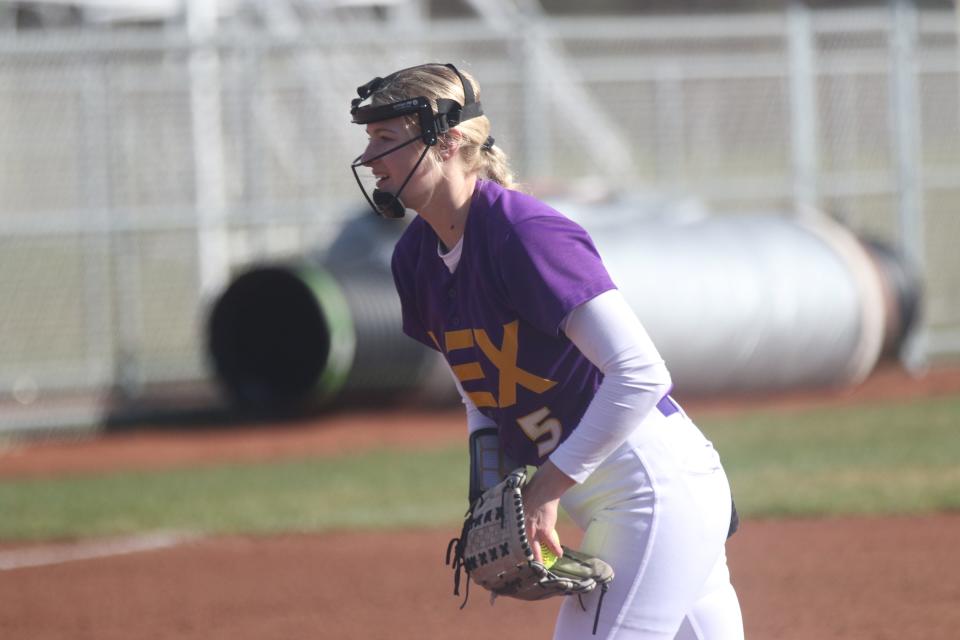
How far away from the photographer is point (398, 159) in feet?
11.6

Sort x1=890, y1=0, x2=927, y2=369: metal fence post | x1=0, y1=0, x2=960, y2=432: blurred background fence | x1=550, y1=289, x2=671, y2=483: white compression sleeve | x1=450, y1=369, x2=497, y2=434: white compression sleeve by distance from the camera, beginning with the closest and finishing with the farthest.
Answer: x1=550, y1=289, x2=671, y2=483: white compression sleeve, x1=450, y1=369, x2=497, y2=434: white compression sleeve, x1=0, y1=0, x2=960, y2=432: blurred background fence, x1=890, y1=0, x2=927, y2=369: metal fence post

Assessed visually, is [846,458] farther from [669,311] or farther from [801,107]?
[801,107]

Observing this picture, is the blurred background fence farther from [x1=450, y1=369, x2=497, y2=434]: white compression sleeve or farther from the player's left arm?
the player's left arm

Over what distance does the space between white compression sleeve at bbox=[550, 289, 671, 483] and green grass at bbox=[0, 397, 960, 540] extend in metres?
5.65

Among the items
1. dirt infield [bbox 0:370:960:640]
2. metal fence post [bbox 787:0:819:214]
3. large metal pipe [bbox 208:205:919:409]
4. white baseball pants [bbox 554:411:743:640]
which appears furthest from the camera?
metal fence post [bbox 787:0:819:214]

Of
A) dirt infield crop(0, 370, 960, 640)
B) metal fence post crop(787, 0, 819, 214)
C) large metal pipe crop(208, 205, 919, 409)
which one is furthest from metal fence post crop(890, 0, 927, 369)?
dirt infield crop(0, 370, 960, 640)

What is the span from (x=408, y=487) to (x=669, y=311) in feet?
13.8

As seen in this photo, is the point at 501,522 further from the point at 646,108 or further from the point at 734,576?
the point at 646,108

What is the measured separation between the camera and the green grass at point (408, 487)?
920 centimetres

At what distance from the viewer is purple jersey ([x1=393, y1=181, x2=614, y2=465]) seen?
131 inches

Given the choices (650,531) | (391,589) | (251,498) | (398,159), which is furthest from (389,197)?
(251,498)

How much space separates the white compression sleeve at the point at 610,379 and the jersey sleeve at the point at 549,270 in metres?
0.03

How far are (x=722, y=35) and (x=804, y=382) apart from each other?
4303 mm

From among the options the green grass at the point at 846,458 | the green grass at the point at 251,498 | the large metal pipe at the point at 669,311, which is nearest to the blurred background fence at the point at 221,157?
the large metal pipe at the point at 669,311
